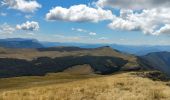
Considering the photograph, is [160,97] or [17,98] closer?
[160,97]

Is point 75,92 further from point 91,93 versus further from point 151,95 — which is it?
point 151,95

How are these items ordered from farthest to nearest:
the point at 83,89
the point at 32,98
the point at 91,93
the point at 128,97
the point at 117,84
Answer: the point at 117,84
the point at 83,89
the point at 91,93
the point at 32,98
the point at 128,97

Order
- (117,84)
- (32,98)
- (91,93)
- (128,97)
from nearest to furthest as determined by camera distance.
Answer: (128,97) → (32,98) → (91,93) → (117,84)

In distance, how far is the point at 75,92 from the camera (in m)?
27.7

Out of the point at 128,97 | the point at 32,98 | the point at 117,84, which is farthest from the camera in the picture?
the point at 117,84

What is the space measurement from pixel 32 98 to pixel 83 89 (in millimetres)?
5857

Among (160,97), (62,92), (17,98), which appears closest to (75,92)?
(62,92)

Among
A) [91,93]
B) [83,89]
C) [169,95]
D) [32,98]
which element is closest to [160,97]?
[169,95]

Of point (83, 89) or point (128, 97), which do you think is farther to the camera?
point (83, 89)

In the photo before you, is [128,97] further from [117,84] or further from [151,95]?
[117,84]

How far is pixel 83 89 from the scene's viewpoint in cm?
2923

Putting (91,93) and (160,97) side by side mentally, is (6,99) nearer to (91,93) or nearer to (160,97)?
(91,93)

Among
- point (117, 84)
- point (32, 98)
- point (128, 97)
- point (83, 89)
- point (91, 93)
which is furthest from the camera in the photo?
point (117, 84)

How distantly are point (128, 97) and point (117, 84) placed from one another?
32.1 feet
